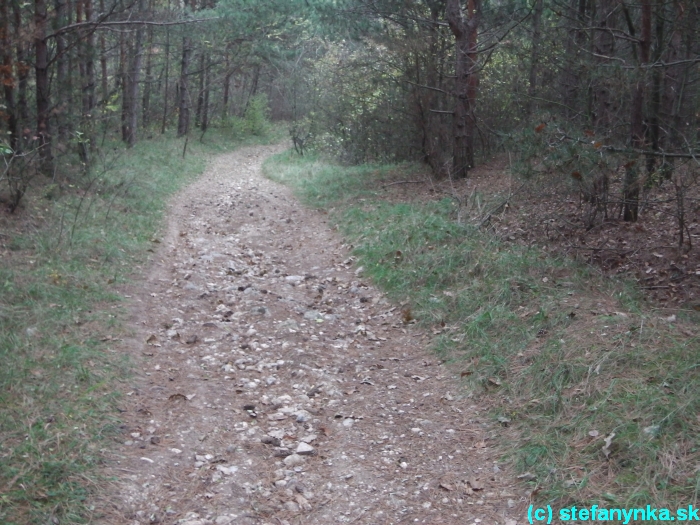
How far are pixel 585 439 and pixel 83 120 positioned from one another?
38.0 ft

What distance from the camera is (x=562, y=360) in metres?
5.09

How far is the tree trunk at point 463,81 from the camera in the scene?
1188 centimetres

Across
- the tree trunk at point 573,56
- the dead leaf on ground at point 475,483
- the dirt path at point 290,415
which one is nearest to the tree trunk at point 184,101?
the tree trunk at point 573,56

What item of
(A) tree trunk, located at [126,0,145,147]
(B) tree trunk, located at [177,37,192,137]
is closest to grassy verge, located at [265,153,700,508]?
(A) tree trunk, located at [126,0,145,147]

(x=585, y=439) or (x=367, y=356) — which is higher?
(x=585, y=439)

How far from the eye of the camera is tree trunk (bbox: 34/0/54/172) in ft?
32.6

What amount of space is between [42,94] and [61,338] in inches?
261

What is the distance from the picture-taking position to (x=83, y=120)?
12.4 m

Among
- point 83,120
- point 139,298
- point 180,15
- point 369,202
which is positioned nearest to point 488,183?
point 369,202

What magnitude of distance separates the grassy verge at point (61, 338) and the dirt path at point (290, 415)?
0.27 meters

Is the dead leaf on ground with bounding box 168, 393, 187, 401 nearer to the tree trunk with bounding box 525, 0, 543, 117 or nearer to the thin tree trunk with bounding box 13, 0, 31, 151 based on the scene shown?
the tree trunk with bounding box 525, 0, 543, 117

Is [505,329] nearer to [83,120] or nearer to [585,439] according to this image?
[585,439]

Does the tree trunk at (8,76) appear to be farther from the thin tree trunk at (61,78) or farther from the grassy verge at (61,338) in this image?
the grassy verge at (61,338)

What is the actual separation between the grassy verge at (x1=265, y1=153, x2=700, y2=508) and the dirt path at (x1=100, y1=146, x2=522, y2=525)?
11.5 inches
